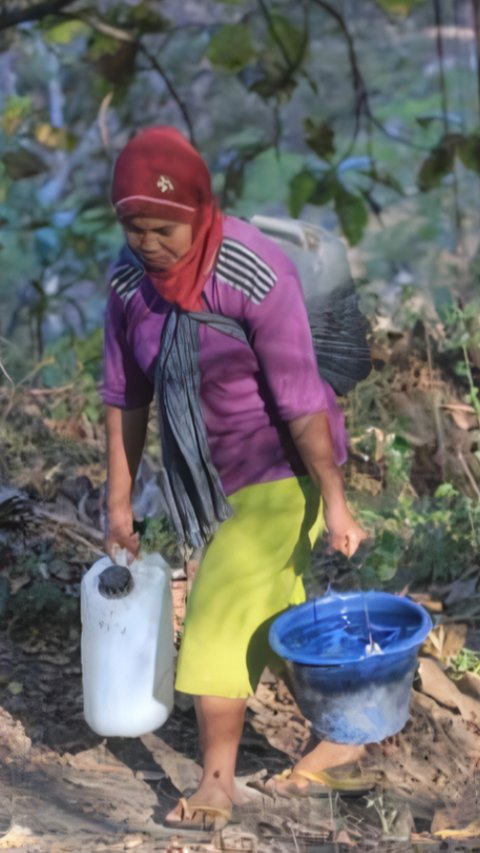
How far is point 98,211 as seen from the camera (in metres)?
4.22

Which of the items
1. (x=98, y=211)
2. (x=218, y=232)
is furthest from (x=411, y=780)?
(x=98, y=211)

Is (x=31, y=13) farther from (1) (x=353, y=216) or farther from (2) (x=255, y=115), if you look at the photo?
(1) (x=353, y=216)

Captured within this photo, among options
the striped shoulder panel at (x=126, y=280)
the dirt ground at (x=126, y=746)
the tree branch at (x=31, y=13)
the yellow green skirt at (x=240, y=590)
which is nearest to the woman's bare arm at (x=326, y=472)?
the yellow green skirt at (x=240, y=590)

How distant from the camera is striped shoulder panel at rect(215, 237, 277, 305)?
3465 millimetres

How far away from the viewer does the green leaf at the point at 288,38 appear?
4.21 m

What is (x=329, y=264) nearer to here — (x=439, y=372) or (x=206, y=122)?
(x=206, y=122)

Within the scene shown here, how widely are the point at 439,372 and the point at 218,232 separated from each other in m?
1.60

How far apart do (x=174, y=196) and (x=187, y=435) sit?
1.84 feet

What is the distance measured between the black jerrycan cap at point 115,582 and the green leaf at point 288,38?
154cm

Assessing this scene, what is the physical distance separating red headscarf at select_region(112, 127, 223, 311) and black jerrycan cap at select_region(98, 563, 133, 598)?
0.68 m

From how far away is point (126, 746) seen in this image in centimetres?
392

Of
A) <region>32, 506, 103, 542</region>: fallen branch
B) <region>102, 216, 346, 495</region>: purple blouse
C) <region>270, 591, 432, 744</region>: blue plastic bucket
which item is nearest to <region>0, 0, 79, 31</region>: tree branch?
<region>102, 216, 346, 495</region>: purple blouse

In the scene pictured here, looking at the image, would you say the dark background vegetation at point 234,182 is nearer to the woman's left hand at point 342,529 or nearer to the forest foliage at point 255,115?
the forest foliage at point 255,115

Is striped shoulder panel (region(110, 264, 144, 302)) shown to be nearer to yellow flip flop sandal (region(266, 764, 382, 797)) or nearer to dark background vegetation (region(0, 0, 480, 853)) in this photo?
dark background vegetation (region(0, 0, 480, 853))
